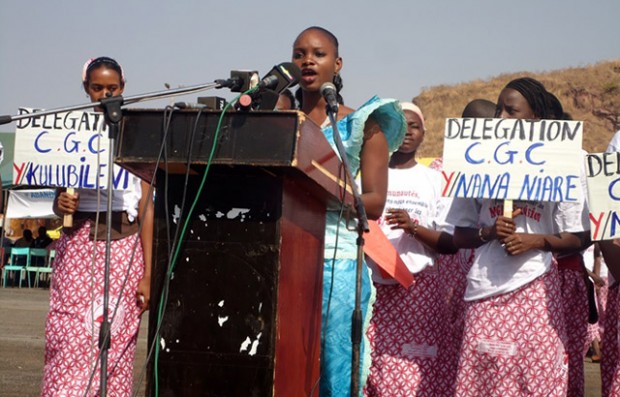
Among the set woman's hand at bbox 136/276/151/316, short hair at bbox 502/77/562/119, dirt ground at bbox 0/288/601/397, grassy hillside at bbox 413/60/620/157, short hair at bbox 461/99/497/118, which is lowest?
dirt ground at bbox 0/288/601/397

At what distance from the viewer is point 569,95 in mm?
71000

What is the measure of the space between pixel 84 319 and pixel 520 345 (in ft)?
8.66

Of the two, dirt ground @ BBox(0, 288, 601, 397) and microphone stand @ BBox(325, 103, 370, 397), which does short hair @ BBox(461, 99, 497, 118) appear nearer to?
dirt ground @ BBox(0, 288, 601, 397)

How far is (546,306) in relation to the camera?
19.6 feet

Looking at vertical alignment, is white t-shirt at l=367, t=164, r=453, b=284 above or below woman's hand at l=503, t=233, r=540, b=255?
above

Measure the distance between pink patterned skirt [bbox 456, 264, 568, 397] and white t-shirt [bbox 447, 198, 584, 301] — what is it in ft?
0.19

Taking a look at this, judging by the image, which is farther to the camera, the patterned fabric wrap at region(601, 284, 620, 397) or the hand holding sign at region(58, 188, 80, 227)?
the hand holding sign at region(58, 188, 80, 227)

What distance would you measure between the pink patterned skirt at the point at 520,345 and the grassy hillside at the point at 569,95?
188 feet

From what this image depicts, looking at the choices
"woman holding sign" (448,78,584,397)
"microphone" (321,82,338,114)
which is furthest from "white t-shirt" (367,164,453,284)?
"microphone" (321,82,338,114)

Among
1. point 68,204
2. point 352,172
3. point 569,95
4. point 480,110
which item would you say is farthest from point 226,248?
point 569,95

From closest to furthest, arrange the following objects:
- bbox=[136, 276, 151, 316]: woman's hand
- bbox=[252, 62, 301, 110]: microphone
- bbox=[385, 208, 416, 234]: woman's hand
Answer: bbox=[252, 62, 301, 110]: microphone < bbox=[136, 276, 151, 316]: woman's hand < bbox=[385, 208, 416, 234]: woman's hand

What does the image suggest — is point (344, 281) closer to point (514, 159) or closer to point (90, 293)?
point (514, 159)

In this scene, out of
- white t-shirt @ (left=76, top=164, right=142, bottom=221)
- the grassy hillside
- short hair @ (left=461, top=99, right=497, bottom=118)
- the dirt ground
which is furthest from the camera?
the grassy hillside

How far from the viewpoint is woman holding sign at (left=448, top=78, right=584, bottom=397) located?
234 inches
